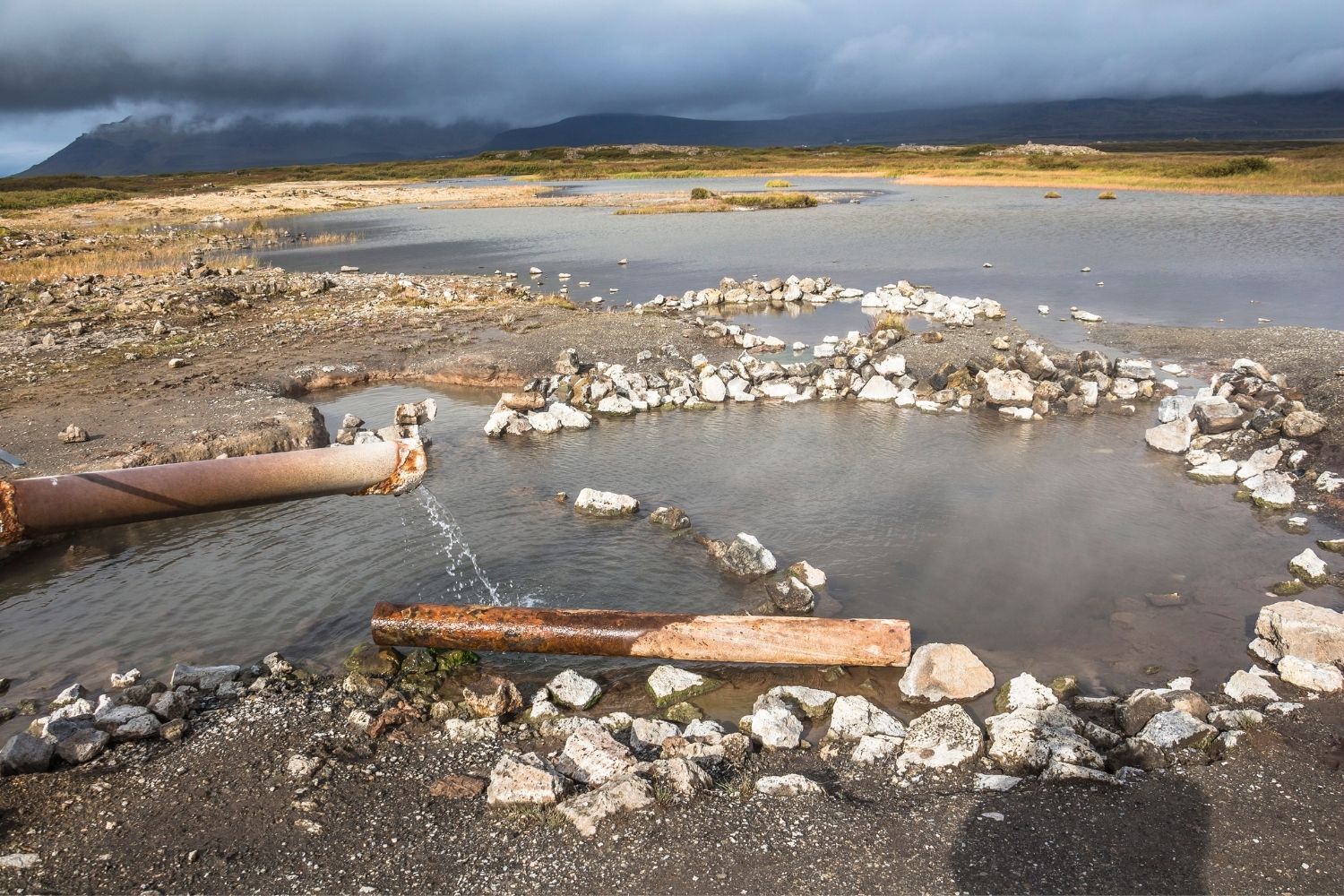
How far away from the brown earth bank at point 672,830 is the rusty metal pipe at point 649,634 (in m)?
1.63

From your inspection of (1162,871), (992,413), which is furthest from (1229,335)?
(1162,871)

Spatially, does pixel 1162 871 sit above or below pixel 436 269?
below

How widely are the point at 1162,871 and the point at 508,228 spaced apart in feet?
189

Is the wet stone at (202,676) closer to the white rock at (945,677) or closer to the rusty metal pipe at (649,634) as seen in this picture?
the rusty metal pipe at (649,634)

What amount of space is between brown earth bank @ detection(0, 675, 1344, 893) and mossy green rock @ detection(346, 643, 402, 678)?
1.59 m

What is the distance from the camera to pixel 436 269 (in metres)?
38.4

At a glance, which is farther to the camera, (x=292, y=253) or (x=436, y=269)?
(x=292, y=253)

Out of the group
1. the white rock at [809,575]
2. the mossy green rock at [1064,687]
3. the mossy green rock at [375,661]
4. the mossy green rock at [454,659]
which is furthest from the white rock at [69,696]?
the mossy green rock at [1064,687]

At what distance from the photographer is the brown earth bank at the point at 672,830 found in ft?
18.7

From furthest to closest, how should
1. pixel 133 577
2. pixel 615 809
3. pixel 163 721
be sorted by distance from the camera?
pixel 133 577, pixel 163 721, pixel 615 809

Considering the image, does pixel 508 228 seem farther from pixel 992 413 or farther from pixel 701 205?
pixel 992 413

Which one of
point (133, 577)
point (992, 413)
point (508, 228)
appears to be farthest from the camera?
point (508, 228)

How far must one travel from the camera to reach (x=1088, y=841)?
599 centimetres

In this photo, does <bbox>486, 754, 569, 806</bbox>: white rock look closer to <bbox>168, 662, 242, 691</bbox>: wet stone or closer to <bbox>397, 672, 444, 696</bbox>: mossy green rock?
<bbox>397, 672, 444, 696</bbox>: mossy green rock
